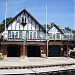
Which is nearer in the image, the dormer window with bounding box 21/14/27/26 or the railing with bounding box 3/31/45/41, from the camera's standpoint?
the railing with bounding box 3/31/45/41

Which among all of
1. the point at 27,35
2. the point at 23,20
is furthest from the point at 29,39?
the point at 23,20

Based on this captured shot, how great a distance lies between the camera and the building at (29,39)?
50250mm

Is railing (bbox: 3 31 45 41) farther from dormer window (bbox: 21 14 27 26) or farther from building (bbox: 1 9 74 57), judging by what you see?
dormer window (bbox: 21 14 27 26)

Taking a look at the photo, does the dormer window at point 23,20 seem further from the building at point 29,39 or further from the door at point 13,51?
the door at point 13,51

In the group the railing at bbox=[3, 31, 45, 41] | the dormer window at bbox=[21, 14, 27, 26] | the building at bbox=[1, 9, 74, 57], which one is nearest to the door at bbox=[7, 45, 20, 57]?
the building at bbox=[1, 9, 74, 57]

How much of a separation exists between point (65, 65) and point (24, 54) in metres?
14.4

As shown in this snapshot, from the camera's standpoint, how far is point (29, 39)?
51719 mm

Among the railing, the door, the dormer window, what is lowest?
the door

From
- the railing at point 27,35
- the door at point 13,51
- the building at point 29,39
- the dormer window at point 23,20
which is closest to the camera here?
the building at point 29,39

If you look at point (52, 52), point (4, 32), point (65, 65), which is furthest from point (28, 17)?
point (65, 65)

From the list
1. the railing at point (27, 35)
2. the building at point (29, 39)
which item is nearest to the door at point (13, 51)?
the building at point (29, 39)

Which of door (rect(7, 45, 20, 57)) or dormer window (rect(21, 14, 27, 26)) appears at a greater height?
dormer window (rect(21, 14, 27, 26))

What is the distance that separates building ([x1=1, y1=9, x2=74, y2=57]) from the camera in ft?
165

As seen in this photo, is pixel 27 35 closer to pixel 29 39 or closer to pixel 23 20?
pixel 29 39
